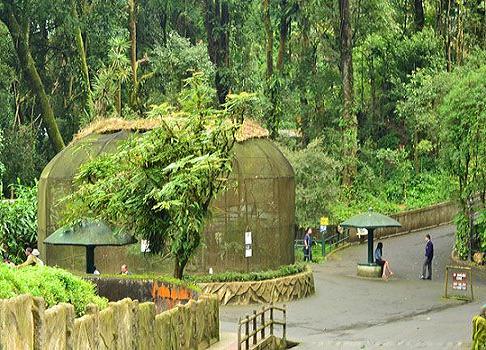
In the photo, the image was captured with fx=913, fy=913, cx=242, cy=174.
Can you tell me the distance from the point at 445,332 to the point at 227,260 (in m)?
8.08

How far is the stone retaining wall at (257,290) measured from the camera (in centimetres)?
2683

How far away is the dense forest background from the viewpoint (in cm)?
4588

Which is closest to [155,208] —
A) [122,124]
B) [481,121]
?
[122,124]

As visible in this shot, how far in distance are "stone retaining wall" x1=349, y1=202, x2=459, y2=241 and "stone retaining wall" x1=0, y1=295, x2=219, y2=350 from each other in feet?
96.7

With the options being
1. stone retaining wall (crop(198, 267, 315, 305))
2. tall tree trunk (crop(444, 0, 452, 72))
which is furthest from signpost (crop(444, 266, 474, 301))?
tall tree trunk (crop(444, 0, 452, 72))

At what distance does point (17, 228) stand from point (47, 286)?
22.7 meters

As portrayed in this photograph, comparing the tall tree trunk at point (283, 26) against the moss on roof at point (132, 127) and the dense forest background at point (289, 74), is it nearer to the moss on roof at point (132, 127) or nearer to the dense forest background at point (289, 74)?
Answer: the dense forest background at point (289, 74)

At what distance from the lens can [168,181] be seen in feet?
66.0

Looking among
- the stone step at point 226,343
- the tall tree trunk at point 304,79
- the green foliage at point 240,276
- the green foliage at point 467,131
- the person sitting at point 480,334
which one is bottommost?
the green foliage at point 240,276

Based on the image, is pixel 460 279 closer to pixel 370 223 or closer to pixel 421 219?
pixel 370 223

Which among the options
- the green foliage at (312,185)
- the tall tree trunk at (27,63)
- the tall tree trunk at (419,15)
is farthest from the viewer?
the tall tree trunk at (419,15)

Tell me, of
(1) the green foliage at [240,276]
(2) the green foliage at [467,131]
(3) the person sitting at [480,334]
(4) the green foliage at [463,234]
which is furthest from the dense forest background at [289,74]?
(3) the person sitting at [480,334]

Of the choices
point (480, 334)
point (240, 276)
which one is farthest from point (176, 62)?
point (480, 334)

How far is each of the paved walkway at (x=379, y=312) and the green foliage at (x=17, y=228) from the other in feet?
32.8
